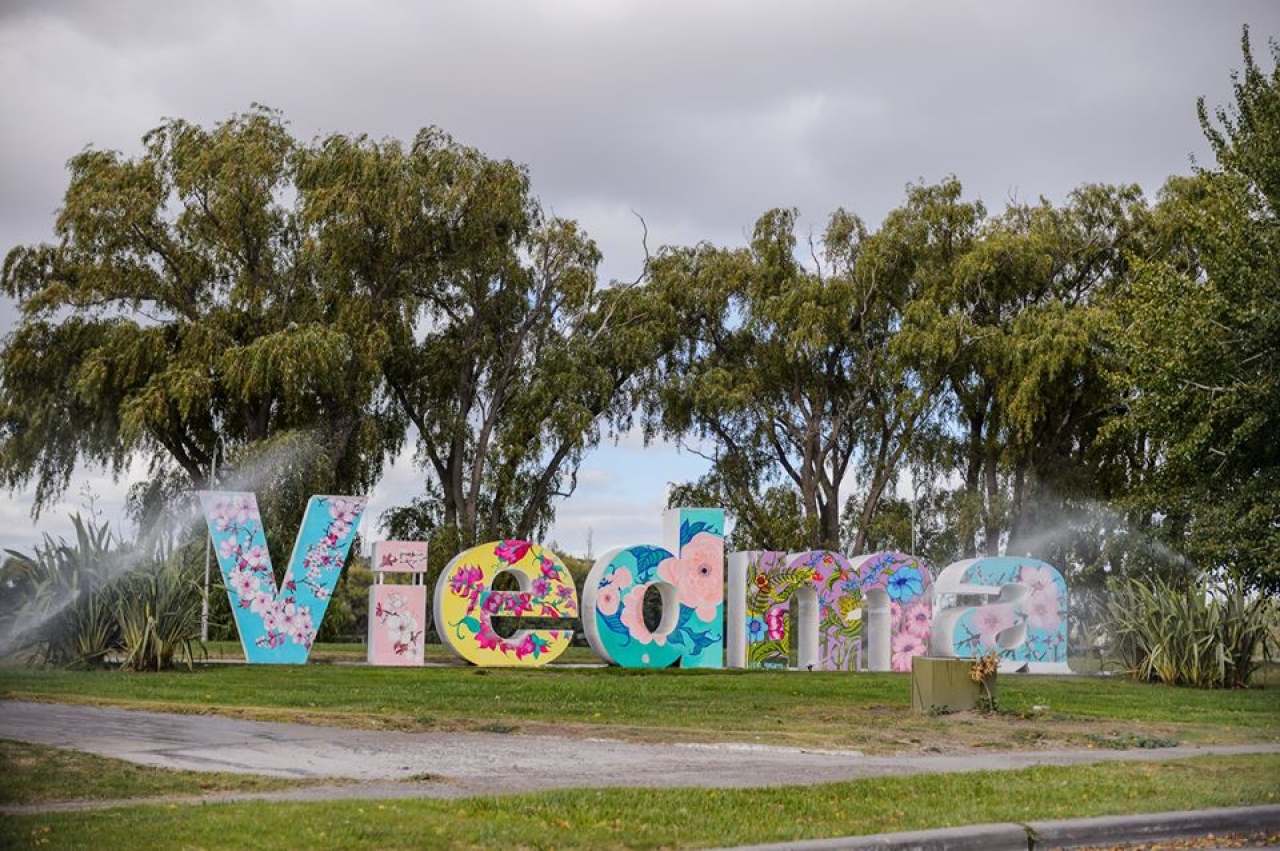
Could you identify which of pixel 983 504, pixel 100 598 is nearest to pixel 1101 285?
pixel 983 504

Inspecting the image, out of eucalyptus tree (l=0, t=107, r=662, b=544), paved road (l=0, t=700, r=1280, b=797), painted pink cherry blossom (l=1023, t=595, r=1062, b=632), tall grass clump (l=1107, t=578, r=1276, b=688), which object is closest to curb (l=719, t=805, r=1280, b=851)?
paved road (l=0, t=700, r=1280, b=797)

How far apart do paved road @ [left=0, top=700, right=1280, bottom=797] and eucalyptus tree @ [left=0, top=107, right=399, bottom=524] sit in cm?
2261

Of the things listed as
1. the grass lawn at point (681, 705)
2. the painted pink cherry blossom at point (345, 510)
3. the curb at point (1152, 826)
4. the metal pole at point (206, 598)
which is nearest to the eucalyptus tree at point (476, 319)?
the metal pole at point (206, 598)

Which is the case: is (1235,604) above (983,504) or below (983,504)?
below

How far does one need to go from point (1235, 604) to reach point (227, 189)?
28.0 meters

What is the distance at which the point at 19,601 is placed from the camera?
923 inches

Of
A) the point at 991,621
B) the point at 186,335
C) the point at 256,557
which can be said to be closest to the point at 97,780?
the point at 256,557

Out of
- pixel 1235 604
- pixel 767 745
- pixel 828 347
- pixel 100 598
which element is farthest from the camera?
pixel 828 347

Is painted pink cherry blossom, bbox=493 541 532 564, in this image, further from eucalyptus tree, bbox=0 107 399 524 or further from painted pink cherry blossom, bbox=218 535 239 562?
eucalyptus tree, bbox=0 107 399 524

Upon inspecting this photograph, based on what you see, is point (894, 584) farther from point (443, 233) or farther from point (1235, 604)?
point (443, 233)

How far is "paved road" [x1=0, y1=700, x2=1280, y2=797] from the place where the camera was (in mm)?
11859

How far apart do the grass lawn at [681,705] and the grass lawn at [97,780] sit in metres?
4.26

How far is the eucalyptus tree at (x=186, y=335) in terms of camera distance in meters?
37.7

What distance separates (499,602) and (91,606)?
8028 millimetres
